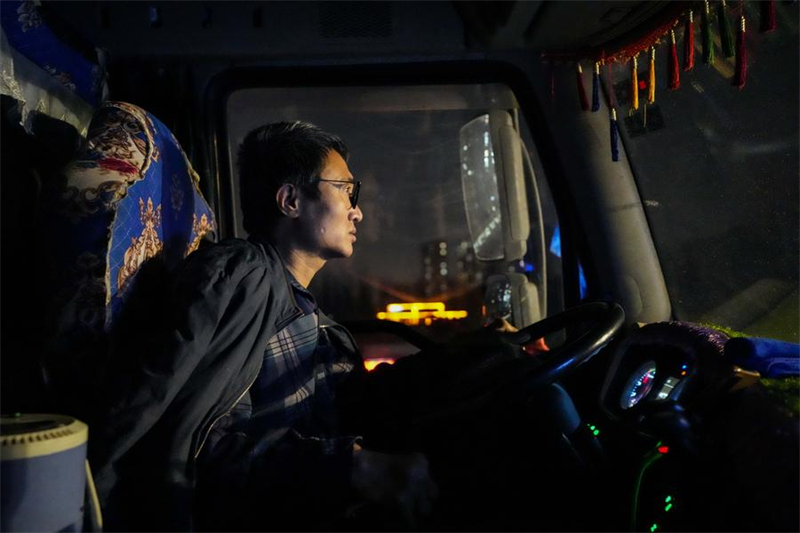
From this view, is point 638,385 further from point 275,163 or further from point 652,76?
point 275,163

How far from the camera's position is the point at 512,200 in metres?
2.71

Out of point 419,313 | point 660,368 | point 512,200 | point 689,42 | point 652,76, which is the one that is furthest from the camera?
point 419,313

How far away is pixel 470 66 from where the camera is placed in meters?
2.35

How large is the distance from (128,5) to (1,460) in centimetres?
174

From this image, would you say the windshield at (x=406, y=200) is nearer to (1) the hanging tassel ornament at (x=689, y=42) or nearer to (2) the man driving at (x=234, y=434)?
(1) the hanging tassel ornament at (x=689, y=42)

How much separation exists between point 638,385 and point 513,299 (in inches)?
45.7

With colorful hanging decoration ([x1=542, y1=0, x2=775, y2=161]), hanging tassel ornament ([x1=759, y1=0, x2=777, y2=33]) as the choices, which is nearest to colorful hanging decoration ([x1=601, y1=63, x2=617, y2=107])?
colorful hanging decoration ([x1=542, y1=0, x2=775, y2=161])

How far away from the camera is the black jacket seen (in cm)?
127

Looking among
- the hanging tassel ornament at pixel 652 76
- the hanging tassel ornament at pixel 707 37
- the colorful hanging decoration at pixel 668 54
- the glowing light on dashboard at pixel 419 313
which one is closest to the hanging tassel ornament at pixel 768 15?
the colorful hanging decoration at pixel 668 54

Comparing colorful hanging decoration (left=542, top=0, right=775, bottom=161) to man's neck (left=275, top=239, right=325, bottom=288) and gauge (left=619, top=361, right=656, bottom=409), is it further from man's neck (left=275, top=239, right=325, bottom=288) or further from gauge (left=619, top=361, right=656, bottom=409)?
man's neck (left=275, top=239, right=325, bottom=288)

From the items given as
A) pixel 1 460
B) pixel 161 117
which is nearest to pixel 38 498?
pixel 1 460

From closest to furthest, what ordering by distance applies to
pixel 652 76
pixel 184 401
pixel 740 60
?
pixel 184 401, pixel 740 60, pixel 652 76

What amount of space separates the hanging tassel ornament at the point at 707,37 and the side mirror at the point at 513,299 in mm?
1190

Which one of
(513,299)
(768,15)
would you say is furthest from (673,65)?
(513,299)
